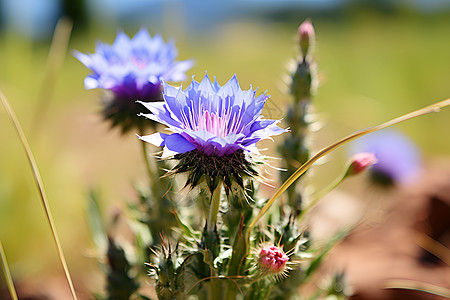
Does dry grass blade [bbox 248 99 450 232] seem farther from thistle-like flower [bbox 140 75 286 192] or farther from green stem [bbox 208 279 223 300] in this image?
green stem [bbox 208 279 223 300]

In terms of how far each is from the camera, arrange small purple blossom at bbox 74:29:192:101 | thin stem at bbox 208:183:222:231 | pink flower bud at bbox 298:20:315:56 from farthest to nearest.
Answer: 1. pink flower bud at bbox 298:20:315:56
2. small purple blossom at bbox 74:29:192:101
3. thin stem at bbox 208:183:222:231

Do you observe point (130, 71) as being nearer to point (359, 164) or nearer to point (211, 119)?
point (211, 119)

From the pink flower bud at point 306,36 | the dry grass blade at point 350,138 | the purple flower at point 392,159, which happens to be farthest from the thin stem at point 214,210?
the purple flower at point 392,159

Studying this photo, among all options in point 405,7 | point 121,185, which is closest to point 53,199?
point 121,185

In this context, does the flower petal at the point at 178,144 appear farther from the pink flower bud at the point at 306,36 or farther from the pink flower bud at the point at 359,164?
the pink flower bud at the point at 306,36

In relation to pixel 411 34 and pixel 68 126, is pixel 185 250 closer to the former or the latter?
pixel 68 126

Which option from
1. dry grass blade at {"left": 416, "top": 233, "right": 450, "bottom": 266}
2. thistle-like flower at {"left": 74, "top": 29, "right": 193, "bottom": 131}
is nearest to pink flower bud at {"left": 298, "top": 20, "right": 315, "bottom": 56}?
thistle-like flower at {"left": 74, "top": 29, "right": 193, "bottom": 131}
